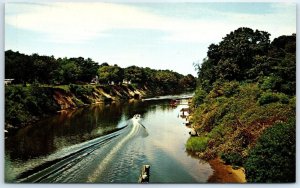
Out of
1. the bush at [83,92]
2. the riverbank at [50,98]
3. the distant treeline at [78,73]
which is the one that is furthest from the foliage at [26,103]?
the bush at [83,92]

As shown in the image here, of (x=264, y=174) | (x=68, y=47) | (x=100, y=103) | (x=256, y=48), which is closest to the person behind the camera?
(x=264, y=174)

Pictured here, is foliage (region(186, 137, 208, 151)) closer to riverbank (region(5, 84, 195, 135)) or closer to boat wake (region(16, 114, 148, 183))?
boat wake (region(16, 114, 148, 183))

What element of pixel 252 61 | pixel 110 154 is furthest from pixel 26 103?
pixel 252 61

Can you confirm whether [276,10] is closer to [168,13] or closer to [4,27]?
[168,13]

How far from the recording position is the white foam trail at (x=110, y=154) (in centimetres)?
557

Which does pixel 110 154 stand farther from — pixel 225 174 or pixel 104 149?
pixel 225 174

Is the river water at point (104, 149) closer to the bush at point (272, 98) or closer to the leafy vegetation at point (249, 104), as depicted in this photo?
the leafy vegetation at point (249, 104)

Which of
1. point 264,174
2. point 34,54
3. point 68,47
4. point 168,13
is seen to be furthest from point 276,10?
point 34,54

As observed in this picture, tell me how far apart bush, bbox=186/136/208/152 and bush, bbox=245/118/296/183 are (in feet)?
2.45

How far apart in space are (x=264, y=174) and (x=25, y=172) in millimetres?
2874

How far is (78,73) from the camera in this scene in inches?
243

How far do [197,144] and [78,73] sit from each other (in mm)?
1870

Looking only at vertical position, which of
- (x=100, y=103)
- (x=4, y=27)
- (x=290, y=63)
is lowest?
(x=100, y=103)

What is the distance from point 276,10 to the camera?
563 cm
